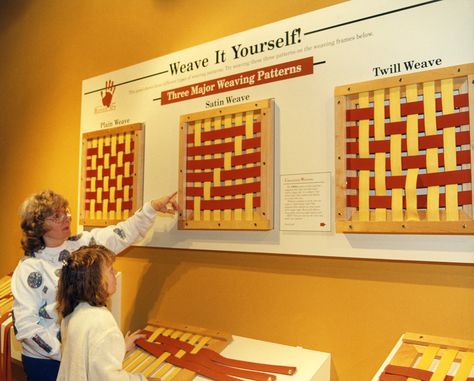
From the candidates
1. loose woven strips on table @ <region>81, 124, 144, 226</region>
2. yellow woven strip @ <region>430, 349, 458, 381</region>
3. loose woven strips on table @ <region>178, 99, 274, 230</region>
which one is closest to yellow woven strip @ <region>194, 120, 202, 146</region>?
loose woven strips on table @ <region>178, 99, 274, 230</region>

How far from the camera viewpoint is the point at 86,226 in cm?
310

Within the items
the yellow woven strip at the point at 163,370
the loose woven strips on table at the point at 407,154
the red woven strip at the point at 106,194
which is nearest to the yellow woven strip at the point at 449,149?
the loose woven strips on table at the point at 407,154

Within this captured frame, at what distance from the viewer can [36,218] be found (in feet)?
7.16

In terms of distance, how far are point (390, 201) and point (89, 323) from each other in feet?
4.16

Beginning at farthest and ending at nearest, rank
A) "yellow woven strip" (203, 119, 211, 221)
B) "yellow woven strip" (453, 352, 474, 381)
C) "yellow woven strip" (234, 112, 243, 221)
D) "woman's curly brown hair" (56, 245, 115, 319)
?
"yellow woven strip" (203, 119, 211, 221)
"yellow woven strip" (234, 112, 243, 221)
"woman's curly brown hair" (56, 245, 115, 319)
"yellow woven strip" (453, 352, 474, 381)

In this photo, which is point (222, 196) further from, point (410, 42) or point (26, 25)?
point (26, 25)

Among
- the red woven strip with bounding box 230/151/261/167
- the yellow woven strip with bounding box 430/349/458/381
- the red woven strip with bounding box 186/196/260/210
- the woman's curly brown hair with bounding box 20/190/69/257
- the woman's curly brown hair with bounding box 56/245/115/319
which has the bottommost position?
the yellow woven strip with bounding box 430/349/458/381

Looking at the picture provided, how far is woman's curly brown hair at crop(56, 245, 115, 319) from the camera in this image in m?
1.75

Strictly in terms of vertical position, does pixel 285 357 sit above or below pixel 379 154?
below

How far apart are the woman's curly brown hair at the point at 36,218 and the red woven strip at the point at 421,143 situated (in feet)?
4.69

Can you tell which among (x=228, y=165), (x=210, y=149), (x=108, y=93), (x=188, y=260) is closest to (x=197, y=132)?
(x=210, y=149)

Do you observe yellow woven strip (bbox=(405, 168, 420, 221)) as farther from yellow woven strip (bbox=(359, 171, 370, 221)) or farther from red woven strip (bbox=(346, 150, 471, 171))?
yellow woven strip (bbox=(359, 171, 370, 221))

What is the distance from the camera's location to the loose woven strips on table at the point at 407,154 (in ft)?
5.62

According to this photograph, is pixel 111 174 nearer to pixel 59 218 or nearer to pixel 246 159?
pixel 59 218
